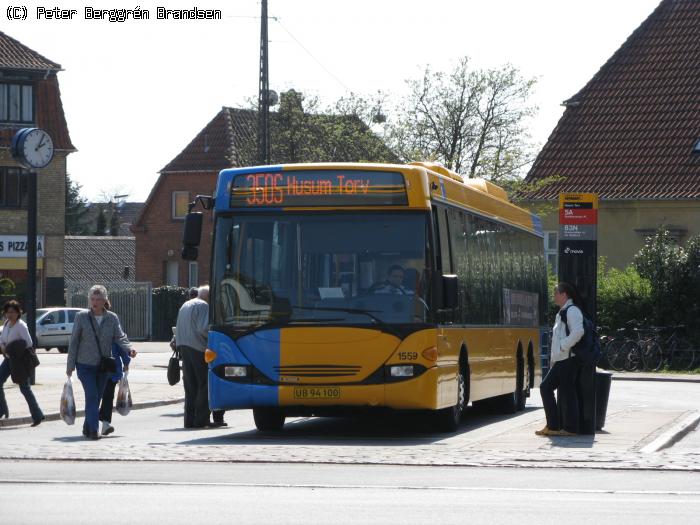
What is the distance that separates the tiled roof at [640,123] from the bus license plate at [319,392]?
36.4 m

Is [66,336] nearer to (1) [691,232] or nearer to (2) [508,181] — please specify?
(2) [508,181]

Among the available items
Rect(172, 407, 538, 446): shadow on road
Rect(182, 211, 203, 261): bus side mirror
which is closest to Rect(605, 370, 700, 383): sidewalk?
Rect(172, 407, 538, 446): shadow on road

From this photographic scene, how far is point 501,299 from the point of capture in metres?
22.3

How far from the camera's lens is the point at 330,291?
17.3 m

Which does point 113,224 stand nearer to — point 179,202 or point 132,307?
point 179,202

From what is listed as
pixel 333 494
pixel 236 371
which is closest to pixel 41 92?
pixel 236 371

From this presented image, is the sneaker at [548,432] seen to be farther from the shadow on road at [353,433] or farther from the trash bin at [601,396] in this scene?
the shadow on road at [353,433]

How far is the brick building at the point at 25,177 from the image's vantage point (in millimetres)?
62625

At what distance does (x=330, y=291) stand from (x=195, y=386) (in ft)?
10.6

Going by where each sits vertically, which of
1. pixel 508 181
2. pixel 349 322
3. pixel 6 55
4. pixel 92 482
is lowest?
pixel 92 482

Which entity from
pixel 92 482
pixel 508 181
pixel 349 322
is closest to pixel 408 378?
pixel 349 322

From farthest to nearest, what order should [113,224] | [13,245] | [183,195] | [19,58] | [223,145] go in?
[113,224], [183,195], [223,145], [13,245], [19,58]

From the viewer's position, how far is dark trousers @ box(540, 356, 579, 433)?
17781mm

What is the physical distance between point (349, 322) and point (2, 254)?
48.0 m
